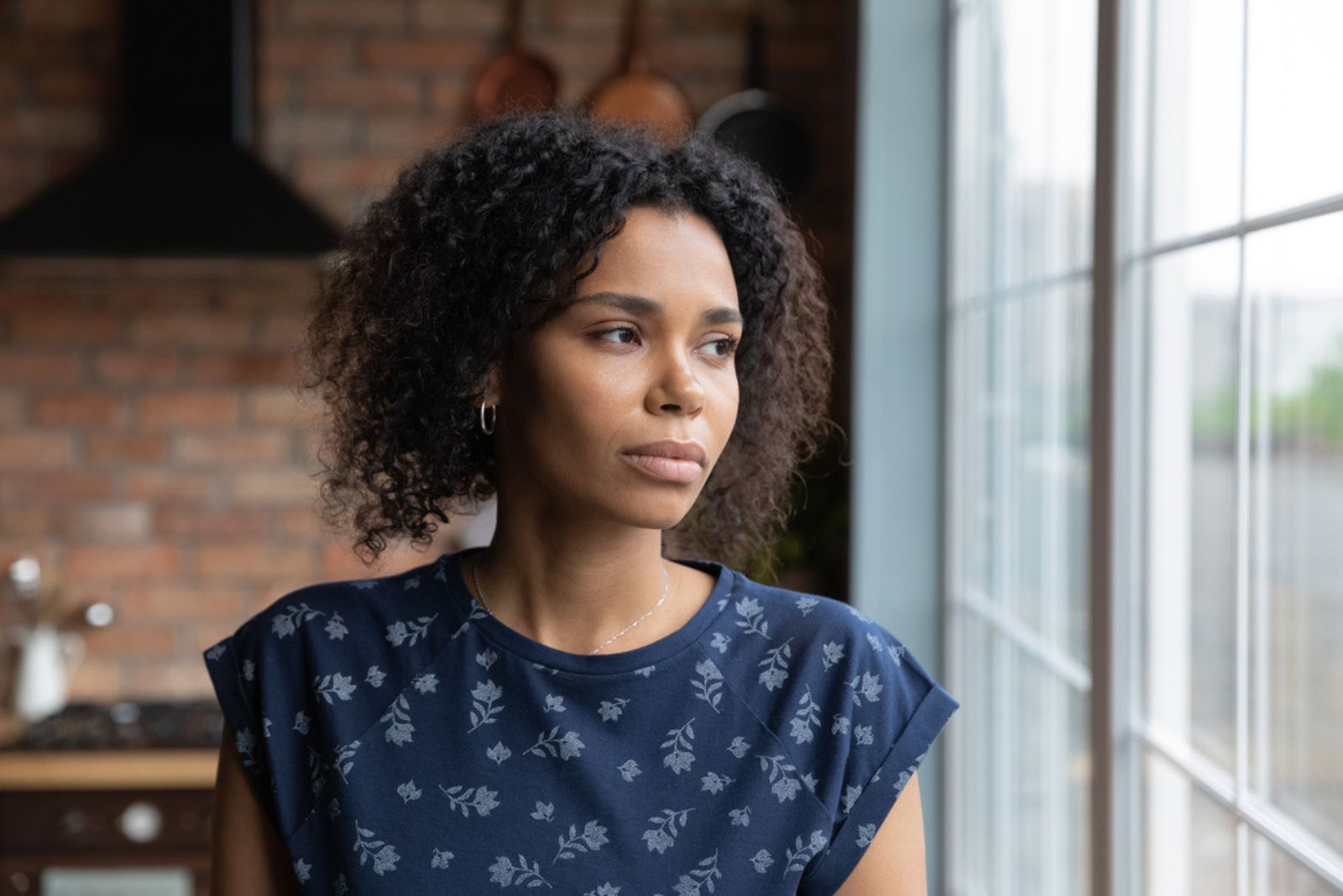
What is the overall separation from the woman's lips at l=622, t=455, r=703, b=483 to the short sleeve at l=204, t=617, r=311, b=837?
1.14 ft

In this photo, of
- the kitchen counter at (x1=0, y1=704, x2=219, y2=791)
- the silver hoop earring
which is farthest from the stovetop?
the silver hoop earring

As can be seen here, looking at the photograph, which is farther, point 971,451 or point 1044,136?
point 971,451

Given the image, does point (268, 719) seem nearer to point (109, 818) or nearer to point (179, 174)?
point (109, 818)

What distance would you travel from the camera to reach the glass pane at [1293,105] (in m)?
1.10

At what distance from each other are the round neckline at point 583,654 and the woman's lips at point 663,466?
0.55 feet

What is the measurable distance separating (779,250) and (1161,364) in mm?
559

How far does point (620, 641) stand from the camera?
1085mm

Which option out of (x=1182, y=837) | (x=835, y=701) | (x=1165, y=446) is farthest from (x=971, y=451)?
(x=835, y=701)

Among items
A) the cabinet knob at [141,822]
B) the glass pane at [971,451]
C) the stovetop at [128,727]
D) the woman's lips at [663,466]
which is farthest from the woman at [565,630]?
the cabinet knob at [141,822]

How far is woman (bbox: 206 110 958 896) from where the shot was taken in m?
0.99

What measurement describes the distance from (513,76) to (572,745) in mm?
2430

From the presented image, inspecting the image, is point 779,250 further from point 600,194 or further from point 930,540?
point 930,540

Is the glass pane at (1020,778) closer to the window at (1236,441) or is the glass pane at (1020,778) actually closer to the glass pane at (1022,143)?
the window at (1236,441)

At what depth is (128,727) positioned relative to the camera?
290 cm
